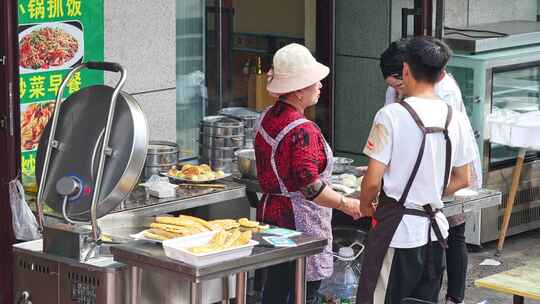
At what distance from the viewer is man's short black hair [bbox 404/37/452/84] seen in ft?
20.3

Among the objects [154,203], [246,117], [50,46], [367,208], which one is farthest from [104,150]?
[246,117]

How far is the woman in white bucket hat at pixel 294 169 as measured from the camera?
6.60 metres

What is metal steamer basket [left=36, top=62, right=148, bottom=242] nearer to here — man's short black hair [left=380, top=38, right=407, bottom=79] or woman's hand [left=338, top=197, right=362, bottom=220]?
woman's hand [left=338, top=197, right=362, bottom=220]

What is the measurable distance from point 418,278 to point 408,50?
1.18 metres

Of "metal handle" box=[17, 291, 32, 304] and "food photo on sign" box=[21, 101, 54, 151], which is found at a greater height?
"food photo on sign" box=[21, 101, 54, 151]

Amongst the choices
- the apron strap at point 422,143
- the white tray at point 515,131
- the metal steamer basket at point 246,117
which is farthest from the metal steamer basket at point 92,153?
the white tray at point 515,131

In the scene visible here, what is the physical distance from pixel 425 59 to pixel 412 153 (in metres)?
0.48

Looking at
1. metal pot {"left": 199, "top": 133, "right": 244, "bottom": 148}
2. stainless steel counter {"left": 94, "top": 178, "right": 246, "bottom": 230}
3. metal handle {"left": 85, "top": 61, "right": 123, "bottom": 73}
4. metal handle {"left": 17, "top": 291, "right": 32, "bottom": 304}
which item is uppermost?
metal handle {"left": 85, "top": 61, "right": 123, "bottom": 73}

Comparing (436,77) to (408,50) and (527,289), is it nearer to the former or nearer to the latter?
(408,50)

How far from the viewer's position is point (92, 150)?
19.9ft

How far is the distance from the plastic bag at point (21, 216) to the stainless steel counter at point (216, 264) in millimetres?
1479

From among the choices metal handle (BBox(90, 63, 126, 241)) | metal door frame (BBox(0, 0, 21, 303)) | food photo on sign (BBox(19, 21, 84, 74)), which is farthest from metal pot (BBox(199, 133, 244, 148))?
metal handle (BBox(90, 63, 126, 241))

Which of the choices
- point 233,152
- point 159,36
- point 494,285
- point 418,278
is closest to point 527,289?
point 494,285

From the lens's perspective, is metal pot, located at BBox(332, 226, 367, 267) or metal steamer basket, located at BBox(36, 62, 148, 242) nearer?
metal steamer basket, located at BBox(36, 62, 148, 242)
